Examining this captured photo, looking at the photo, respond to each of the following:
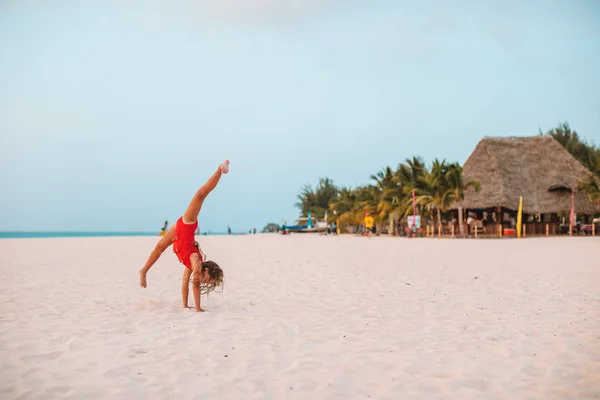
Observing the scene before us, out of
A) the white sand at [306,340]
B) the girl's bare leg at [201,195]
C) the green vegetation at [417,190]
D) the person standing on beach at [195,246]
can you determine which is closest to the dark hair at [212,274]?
the person standing on beach at [195,246]

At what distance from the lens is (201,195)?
552 cm

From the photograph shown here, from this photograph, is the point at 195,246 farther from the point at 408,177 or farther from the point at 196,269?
the point at 408,177

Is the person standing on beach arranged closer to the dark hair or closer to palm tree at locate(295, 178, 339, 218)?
the dark hair

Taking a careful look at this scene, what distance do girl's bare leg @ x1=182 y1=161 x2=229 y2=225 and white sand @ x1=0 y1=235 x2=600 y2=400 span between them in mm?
1048

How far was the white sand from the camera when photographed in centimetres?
320

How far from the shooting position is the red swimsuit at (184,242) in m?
5.61

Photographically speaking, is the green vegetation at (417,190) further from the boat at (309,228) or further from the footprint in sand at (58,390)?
the footprint in sand at (58,390)

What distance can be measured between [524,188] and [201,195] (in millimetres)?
31401

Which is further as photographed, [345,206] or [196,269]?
[345,206]

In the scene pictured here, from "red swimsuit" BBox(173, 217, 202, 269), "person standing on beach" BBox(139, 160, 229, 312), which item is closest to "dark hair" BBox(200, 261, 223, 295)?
"person standing on beach" BBox(139, 160, 229, 312)

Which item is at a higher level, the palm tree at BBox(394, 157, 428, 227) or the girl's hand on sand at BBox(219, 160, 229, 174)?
the palm tree at BBox(394, 157, 428, 227)

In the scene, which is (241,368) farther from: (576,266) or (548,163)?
(548,163)

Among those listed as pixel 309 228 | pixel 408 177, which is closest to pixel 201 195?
pixel 408 177

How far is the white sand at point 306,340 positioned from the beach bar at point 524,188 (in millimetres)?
24374
